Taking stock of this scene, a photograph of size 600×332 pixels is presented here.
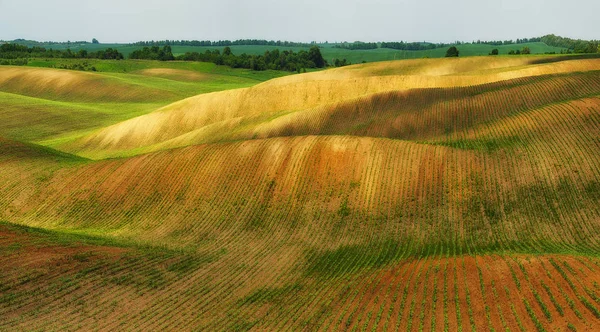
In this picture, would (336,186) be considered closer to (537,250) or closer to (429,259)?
(429,259)

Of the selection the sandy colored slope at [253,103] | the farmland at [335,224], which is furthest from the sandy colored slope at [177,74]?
the farmland at [335,224]

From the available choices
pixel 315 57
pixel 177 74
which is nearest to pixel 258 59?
pixel 315 57

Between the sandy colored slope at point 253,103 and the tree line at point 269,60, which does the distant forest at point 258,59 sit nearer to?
the tree line at point 269,60

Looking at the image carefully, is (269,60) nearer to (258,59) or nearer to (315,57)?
(258,59)

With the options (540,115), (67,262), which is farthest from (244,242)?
(540,115)

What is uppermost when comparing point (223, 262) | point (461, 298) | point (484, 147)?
point (484, 147)

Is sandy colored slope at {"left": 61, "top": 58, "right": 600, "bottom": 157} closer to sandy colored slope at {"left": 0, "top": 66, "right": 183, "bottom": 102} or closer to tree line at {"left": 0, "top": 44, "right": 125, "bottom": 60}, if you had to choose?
sandy colored slope at {"left": 0, "top": 66, "right": 183, "bottom": 102}

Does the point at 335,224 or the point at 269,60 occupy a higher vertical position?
the point at 269,60

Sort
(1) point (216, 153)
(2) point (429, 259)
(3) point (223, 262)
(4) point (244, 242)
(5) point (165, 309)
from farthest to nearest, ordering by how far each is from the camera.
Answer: (1) point (216, 153) → (4) point (244, 242) → (3) point (223, 262) → (2) point (429, 259) → (5) point (165, 309)
